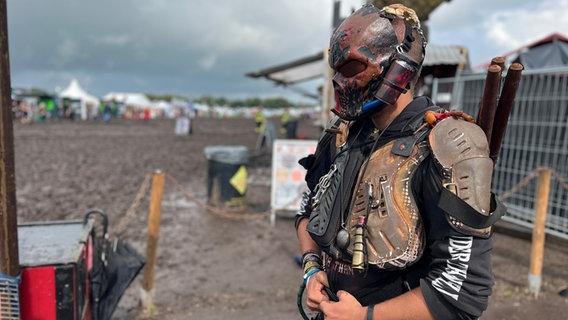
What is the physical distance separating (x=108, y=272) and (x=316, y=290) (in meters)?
2.55

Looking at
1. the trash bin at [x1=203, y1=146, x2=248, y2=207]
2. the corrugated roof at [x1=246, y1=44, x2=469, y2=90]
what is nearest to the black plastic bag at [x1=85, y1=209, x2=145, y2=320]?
the trash bin at [x1=203, y1=146, x2=248, y2=207]

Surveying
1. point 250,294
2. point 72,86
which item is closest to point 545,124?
point 250,294

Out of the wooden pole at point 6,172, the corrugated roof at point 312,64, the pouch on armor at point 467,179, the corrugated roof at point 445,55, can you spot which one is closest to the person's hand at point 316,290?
the pouch on armor at point 467,179

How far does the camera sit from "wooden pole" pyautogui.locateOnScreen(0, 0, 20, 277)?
2.16m

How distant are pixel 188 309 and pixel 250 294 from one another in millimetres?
749

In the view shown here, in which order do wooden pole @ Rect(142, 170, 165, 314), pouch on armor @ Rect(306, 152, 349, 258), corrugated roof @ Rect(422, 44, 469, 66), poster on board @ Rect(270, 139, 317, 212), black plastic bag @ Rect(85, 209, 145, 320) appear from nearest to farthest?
pouch on armor @ Rect(306, 152, 349, 258), black plastic bag @ Rect(85, 209, 145, 320), wooden pole @ Rect(142, 170, 165, 314), poster on board @ Rect(270, 139, 317, 212), corrugated roof @ Rect(422, 44, 469, 66)

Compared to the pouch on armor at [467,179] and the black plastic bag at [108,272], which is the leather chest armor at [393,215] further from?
the black plastic bag at [108,272]

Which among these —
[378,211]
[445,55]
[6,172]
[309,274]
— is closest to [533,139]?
[445,55]

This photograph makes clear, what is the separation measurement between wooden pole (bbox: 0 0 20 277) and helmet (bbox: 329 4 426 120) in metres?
1.83

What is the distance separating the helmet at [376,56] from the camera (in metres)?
1.46

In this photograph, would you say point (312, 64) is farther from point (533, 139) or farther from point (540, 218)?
point (540, 218)

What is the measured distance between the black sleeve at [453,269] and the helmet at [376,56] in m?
0.33

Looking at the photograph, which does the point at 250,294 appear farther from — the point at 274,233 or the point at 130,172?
the point at 130,172

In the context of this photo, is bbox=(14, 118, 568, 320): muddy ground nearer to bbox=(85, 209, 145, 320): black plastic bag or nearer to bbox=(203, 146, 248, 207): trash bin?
bbox=(203, 146, 248, 207): trash bin
